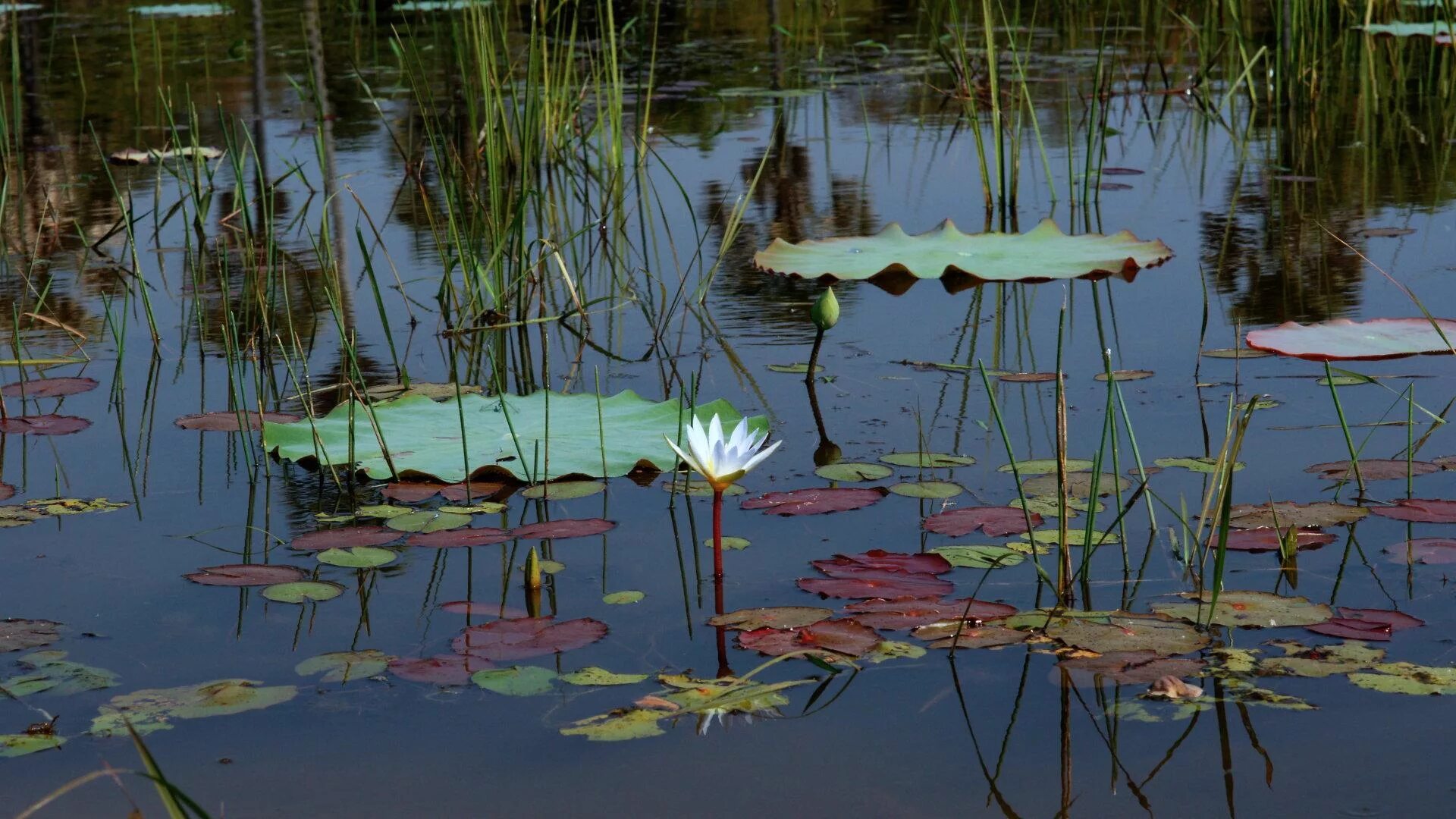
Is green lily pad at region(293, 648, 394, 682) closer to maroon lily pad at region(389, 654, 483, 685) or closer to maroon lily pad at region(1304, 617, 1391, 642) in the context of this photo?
maroon lily pad at region(389, 654, 483, 685)

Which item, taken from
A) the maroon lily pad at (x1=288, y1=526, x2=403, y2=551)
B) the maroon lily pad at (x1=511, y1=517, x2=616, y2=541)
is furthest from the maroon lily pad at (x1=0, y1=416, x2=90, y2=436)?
the maroon lily pad at (x1=511, y1=517, x2=616, y2=541)

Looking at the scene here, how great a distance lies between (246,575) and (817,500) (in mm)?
717

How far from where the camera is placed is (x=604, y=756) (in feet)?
4.36

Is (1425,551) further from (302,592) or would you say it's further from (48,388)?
(48,388)

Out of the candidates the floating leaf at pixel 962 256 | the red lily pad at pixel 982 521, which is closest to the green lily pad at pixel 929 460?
the red lily pad at pixel 982 521

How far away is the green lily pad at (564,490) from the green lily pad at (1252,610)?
801 millimetres

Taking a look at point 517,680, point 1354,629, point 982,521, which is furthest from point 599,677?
point 1354,629

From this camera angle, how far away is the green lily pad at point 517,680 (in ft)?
4.79

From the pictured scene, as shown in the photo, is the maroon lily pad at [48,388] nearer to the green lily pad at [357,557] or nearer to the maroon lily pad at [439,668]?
the green lily pad at [357,557]

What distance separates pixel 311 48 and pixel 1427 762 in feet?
13.7

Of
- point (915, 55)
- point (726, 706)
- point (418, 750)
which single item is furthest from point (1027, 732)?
point (915, 55)

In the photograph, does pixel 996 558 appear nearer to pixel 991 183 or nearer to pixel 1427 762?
pixel 1427 762

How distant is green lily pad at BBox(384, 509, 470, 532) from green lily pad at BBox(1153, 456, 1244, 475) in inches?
37.1

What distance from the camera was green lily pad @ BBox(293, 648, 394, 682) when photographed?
4.95 feet
